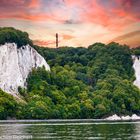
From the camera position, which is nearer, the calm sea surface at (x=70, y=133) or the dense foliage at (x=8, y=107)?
the calm sea surface at (x=70, y=133)

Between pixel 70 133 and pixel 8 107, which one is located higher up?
pixel 70 133

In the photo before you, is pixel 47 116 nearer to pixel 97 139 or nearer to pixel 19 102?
pixel 19 102

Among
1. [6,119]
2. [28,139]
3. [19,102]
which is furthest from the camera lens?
[19,102]

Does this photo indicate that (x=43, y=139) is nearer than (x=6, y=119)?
Yes

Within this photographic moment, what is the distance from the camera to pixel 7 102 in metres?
181

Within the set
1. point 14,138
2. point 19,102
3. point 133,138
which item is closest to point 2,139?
point 14,138

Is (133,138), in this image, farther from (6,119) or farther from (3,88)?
(3,88)

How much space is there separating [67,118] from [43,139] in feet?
378

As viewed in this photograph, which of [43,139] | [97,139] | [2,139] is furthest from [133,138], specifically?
[2,139]

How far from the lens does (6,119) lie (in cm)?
17925

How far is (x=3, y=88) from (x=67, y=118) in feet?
75.3

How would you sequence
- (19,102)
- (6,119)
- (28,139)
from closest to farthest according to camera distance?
(28,139), (6,119), (19,102)

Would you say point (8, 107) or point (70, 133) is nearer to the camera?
point (70, 133)

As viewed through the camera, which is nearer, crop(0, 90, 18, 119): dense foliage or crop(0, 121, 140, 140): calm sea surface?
crop(0, 121, 140, 140): calm sea surface
